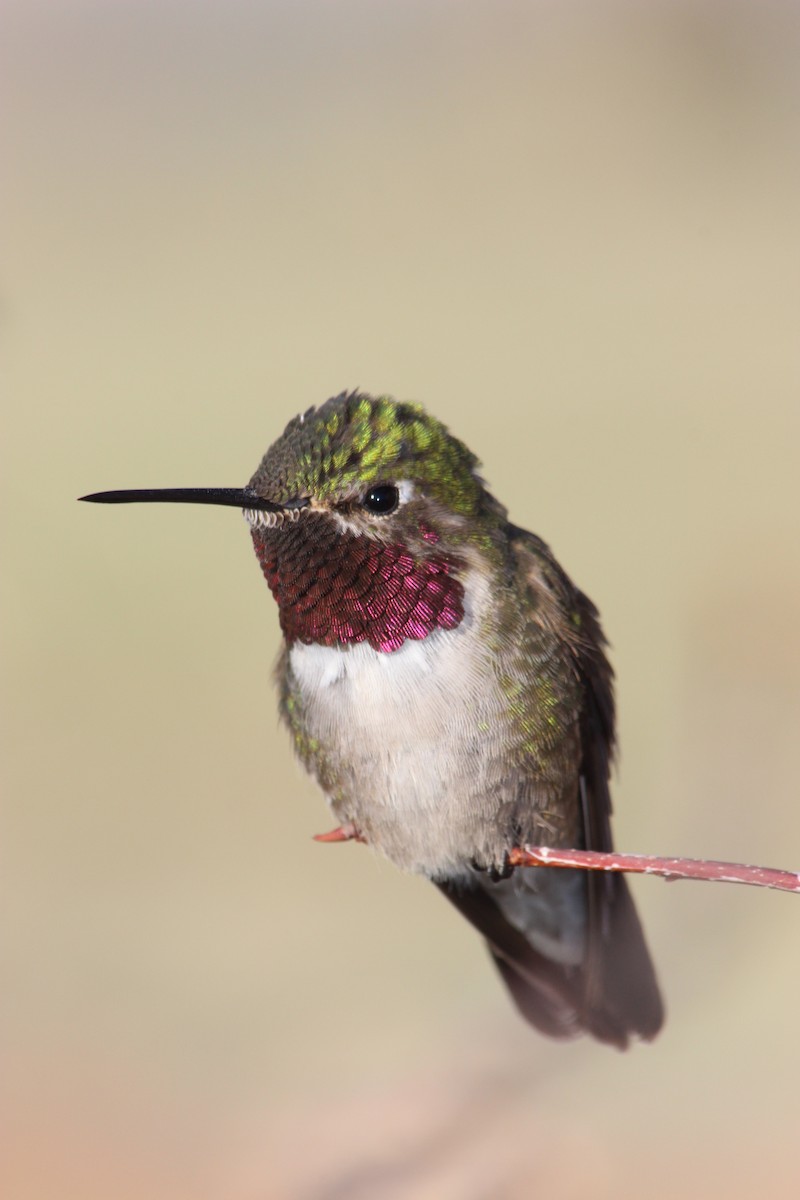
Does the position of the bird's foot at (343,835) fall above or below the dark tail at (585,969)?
above


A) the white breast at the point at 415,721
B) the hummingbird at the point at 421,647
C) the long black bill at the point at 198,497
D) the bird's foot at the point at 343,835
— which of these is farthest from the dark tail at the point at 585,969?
the long black bill at the point at 198,497

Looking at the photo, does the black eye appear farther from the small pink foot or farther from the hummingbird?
the small pink foot

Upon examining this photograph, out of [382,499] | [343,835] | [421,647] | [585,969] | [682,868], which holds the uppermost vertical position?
[382,499]

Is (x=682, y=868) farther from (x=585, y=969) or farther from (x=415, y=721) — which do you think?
(x=585, y=969)

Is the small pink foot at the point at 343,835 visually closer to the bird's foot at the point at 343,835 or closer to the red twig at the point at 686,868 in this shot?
the bird's foot at the point at 343,835

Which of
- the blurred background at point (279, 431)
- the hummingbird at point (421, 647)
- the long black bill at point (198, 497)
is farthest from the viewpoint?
the blurred background at point (279, 431)

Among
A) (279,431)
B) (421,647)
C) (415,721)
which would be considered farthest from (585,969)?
(279,431)

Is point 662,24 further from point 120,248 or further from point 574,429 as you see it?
point 120,248
